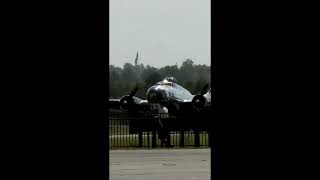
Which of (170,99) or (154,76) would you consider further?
(154,76)

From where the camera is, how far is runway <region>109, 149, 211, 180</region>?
1462 centimetres

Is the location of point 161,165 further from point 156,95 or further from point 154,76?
point 154,76

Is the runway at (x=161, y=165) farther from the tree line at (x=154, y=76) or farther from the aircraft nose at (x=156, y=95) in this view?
the tree line at (x=154, y=76)

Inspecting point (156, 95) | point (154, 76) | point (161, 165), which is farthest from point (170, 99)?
point (154, 76)

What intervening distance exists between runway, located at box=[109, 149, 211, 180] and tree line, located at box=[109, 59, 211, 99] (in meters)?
53.5

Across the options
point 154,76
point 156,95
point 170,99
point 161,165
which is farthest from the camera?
point 154,76

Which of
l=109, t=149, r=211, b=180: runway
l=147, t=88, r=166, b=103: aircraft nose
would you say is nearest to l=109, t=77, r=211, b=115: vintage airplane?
l=147, t=88, r=166, b=103: aircraft nose

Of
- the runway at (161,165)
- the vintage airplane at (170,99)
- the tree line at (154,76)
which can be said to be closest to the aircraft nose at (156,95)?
the vintage airplane at (170,99)

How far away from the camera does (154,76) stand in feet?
324

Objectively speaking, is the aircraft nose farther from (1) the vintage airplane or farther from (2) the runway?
(2) the runway

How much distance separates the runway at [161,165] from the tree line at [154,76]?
176ft

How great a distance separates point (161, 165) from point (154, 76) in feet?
267
